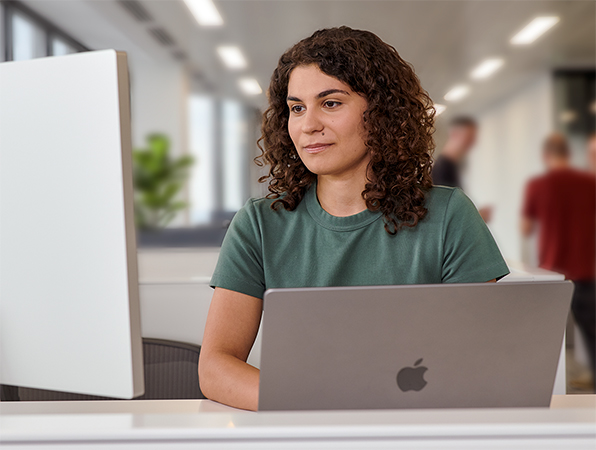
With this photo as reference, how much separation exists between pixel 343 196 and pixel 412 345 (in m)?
0.59

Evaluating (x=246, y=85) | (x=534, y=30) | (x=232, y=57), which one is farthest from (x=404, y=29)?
(x=246, y=85)

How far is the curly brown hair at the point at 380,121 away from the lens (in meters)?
1.04

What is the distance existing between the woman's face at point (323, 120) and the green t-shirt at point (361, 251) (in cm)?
11

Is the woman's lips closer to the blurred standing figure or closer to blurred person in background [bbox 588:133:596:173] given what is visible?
the blurred standing figure

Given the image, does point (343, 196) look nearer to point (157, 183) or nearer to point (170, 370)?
point (170, 370)

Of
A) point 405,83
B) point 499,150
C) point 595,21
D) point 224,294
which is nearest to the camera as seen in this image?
point 224,294

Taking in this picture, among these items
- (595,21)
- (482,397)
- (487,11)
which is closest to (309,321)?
(482,397)

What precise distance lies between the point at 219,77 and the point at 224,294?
5629 mm

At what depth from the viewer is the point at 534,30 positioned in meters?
4.95

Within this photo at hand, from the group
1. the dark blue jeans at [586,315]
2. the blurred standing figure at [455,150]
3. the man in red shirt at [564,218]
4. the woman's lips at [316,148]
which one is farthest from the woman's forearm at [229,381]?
the man in red shirt at [564,218]

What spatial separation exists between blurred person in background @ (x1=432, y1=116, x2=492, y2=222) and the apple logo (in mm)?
3360

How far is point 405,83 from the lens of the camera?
112cm

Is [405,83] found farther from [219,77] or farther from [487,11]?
[219,77]

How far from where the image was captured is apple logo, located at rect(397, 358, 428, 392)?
0.52 m
